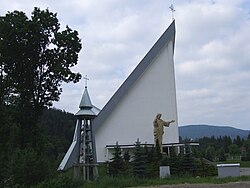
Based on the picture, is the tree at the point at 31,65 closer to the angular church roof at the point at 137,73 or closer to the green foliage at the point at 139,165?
the green foliage at the point at 139,165

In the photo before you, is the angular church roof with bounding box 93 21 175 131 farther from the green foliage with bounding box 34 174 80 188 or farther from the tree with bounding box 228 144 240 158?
the green foliage with bounding box 34 174 80 188

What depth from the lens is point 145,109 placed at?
41094 mm

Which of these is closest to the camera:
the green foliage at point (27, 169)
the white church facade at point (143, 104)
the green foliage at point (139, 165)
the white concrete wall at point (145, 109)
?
the green foliage at point (27, 169)

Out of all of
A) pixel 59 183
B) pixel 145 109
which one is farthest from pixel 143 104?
pixel 59 183

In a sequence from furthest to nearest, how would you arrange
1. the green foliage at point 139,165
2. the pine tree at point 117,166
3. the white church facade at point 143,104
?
the white church facade at point 143,104
the pine tree at point 117,166
the green foliage at point 139,165

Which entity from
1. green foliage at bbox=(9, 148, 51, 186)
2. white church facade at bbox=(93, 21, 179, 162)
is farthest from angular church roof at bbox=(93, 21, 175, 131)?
green foliage at bbox=(9, 148, 51, 186)

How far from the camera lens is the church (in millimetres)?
39375

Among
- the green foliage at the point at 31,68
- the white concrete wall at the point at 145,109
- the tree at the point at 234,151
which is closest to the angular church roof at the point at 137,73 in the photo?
the white concrete wall at the point at 145,109

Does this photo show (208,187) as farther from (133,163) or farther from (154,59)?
(154,59)

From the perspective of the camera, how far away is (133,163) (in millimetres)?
20891

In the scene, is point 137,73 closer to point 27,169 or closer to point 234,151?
point 234,151

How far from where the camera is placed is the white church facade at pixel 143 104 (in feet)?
130

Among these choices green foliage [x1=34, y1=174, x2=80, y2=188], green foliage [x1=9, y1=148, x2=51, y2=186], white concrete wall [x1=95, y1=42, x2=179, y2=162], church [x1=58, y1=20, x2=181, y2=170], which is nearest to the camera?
green foliage [x1=34, y1=174, x2=80, y2=188]

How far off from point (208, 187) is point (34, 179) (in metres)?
5.95
